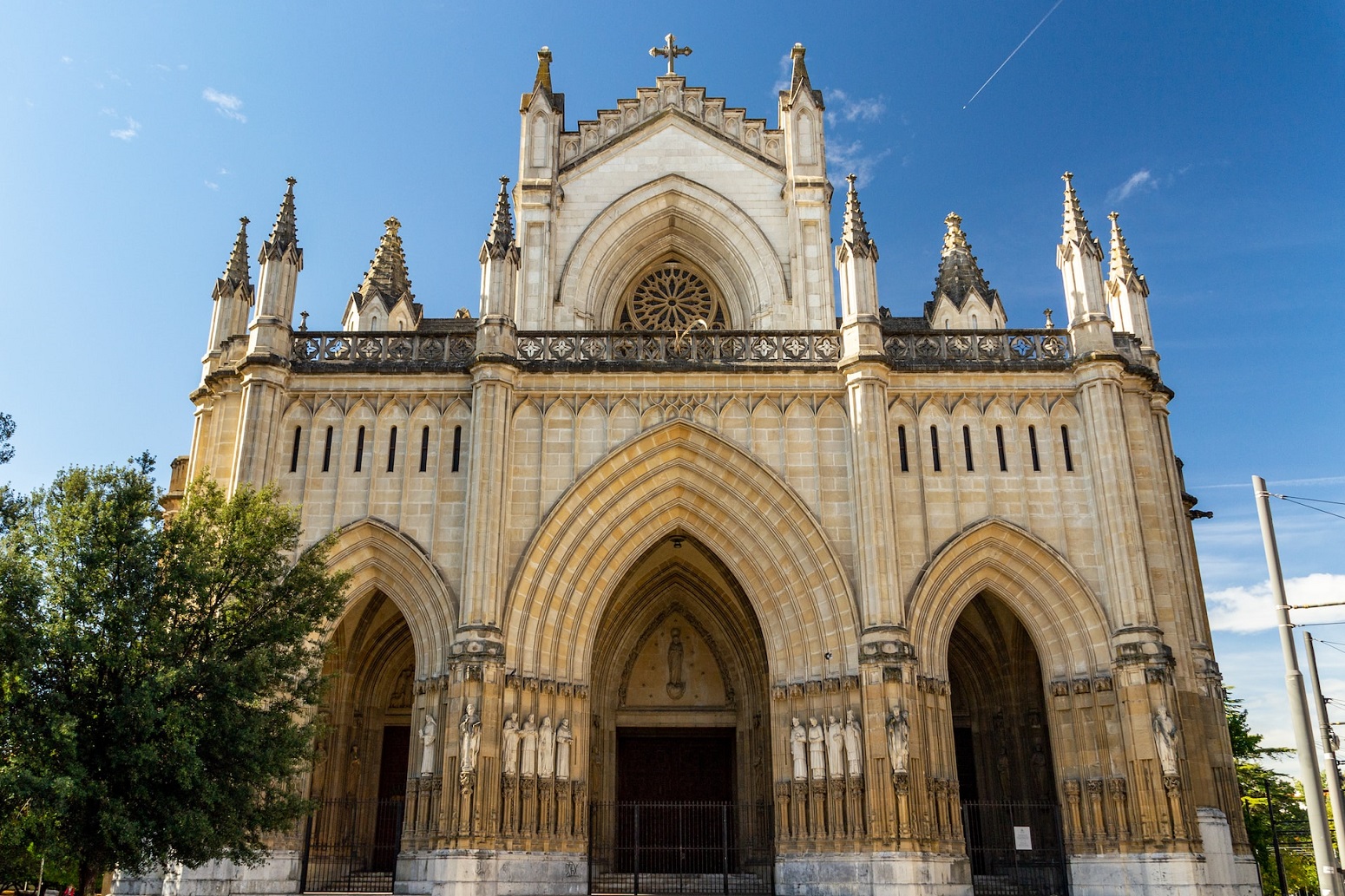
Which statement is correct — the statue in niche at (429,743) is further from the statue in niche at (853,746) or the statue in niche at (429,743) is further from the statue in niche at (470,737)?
the statue in niche at (853,746)

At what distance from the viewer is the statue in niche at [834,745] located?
18562 millimetres

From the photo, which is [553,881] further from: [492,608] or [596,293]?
[596,293]

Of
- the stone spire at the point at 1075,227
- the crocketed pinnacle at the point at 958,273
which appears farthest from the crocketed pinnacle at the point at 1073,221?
the crocketed pinnacle at the point at 958,273

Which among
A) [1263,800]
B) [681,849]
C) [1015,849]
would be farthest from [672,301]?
[1263,800]

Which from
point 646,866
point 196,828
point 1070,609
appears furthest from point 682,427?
point 196,828

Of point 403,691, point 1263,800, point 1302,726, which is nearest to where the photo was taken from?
point 1302,726

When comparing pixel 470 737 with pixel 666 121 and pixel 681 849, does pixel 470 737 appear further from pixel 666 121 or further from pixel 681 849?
pixel 666 121

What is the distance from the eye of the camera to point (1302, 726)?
11992 millimetres

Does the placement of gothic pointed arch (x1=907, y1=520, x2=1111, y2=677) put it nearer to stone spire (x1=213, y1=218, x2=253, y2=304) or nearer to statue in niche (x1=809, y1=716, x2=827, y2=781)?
statue in niche (x1=809, y1=716, x2=827, y2=781)

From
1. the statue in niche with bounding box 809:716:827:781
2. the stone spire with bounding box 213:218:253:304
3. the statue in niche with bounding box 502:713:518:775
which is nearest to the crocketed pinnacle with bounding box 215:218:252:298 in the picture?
the stone spire with bounding box 213:218:253:304

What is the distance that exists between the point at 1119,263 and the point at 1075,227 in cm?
191

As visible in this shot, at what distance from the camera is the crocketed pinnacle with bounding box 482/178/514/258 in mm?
22000

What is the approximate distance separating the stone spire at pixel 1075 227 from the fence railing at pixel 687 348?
197 cm

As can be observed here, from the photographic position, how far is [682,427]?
2109cm
